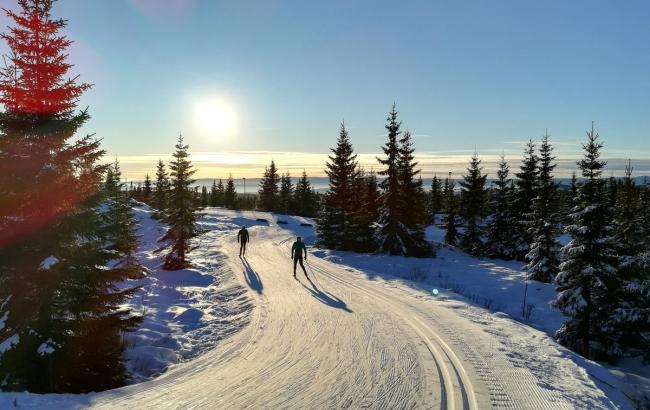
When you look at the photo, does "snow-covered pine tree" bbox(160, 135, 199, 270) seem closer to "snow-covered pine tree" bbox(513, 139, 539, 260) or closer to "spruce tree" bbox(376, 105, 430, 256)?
"spruce tree" bbox(376, 105, 430, 256)

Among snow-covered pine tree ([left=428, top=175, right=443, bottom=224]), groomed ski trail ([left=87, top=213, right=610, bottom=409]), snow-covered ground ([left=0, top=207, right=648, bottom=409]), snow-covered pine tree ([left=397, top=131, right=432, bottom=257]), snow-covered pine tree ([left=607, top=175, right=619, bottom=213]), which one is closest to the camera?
groomed ski trail ([left=87, top=213, right=610, bottom=409])

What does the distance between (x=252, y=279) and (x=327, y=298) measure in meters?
6.13

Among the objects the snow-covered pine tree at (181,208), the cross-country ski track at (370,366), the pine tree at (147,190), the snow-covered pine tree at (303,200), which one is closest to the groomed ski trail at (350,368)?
the cross-country ski track at (370,366)

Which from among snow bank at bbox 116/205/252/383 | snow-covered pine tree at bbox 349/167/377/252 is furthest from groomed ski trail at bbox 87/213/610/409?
snow-covered pine tree at bbox 349/167/377/252

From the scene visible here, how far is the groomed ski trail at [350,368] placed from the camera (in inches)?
281

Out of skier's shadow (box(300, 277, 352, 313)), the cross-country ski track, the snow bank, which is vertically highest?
the cross-country ski track

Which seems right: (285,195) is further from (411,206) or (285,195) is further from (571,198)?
(571,198)

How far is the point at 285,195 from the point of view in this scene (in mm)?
83812

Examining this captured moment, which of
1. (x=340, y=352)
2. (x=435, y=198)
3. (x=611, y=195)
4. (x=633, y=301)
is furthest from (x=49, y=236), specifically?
(x=435, y=198)

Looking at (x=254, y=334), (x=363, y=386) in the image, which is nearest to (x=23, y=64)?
(x=254, y=334)

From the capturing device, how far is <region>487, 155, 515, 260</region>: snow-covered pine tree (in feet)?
125

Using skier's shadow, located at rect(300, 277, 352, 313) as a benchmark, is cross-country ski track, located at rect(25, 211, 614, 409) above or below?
above

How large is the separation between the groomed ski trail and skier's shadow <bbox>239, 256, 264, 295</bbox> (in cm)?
344

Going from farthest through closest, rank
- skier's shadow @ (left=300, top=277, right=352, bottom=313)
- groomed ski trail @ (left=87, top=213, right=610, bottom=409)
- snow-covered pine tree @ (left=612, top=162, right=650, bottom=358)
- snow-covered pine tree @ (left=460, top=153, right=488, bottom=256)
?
snow-covered pine tree @ (left=460, top=153, right=488, bottom=256) < snow-covered pine tree @ (left=612, top=162, right=650, bottom=358) < skier's shadow @ (left=300, top=277, right=352, bottom=313) < groomed ski trail @ (left=87, top=213, right=610, bottom=409)
